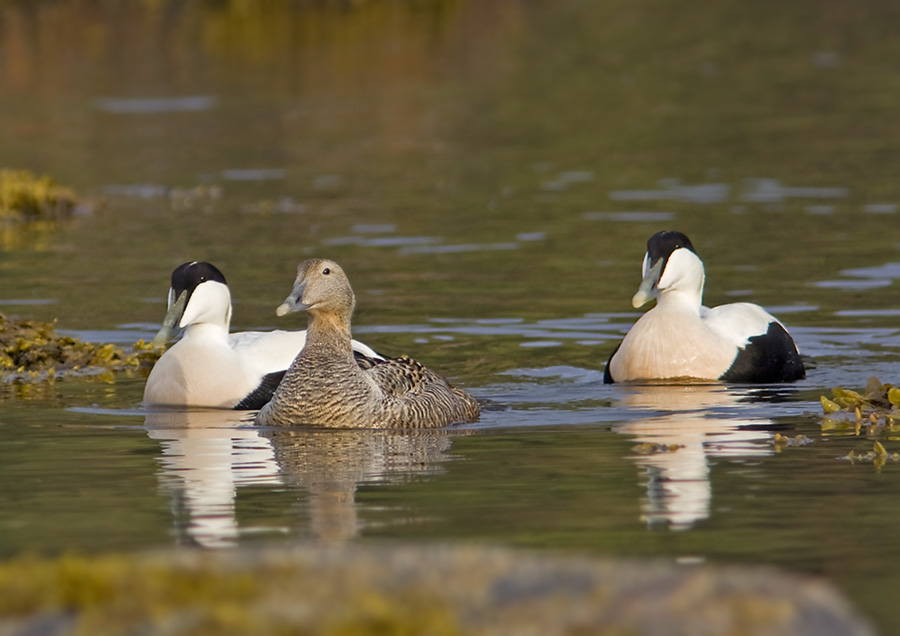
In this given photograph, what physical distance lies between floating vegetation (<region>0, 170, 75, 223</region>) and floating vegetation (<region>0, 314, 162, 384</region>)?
333 inches

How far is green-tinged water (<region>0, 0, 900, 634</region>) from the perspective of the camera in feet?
23.4

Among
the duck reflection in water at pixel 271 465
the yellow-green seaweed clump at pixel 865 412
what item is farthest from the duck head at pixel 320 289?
the yellow-green seaweed clump at pixel 865 412

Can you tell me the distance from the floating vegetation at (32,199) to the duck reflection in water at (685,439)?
1102 centimetres

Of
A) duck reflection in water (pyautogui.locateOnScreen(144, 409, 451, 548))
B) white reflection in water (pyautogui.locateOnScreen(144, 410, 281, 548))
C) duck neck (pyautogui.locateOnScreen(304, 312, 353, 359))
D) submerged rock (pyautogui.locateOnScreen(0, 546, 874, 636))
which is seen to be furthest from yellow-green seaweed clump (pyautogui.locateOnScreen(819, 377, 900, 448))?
submerged rock (pyautogui.locateOnScreen(0, 546, 874, 636))

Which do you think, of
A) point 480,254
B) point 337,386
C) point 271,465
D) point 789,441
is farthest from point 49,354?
point 480,254

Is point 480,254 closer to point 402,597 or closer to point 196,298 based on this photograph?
point 196,298

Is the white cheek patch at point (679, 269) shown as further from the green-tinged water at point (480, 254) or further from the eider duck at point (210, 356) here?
the eider duck at point (210, 356)

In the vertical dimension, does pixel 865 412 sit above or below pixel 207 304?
below

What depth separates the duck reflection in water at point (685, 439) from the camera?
7.16 meters

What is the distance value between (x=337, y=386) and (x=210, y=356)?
1649 millimetres

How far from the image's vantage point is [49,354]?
1207 cm

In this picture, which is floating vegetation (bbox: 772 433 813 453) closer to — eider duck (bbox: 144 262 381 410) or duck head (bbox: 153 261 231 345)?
eider duck (bbox: 144 262 381 410)

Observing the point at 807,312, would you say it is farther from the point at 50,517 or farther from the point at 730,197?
the point at 50,517

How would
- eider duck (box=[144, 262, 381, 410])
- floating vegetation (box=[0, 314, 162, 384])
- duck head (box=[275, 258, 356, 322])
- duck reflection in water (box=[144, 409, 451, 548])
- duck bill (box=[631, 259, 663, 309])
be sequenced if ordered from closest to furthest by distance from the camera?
duck reflection in water (box=[144, 409, 451, 548]), duck head (box=[275, 258, 356, 322]), eider duck (box=[144, 262, 381, 410]), duck bill (box=[631, 259, 663, 309]), floating vegetation (box=[0, 314, 162, 384])
